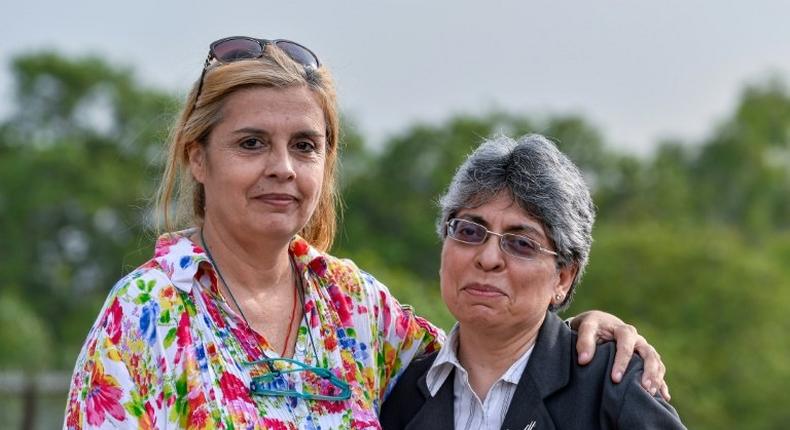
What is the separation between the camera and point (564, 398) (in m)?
4.16

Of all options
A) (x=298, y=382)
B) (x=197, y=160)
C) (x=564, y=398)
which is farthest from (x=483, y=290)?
(x=197, y=160)

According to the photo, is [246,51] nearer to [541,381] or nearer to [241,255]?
[241,255]

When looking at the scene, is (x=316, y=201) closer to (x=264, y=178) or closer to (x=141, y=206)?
(x=264, y=178)

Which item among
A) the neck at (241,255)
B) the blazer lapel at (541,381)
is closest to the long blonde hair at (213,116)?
the neck at (241,255)

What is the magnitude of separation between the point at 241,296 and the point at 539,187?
1.08 metres

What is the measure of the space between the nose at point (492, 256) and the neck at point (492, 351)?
230 millimetres

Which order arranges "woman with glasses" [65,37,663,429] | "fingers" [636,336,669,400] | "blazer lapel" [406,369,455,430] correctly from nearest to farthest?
"woman with glasses" [65,37,663,429] → "fingers" [636,336,669,400] → "blazer lapel" [406,369,455,430]

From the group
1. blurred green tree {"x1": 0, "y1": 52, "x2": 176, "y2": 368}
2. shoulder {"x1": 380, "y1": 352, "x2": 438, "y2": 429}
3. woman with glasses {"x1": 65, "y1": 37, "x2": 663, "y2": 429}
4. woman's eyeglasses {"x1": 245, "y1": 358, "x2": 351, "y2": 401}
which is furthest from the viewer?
blurred green tree {"x1": 0, "y1": 52, "x2": 176, "y2": 368}

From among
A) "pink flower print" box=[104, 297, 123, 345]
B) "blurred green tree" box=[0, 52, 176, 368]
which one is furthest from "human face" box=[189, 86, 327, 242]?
"blurred green tree" box=[0, 52, 176, 368]

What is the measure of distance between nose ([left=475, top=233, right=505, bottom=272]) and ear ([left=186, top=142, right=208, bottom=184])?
98cm

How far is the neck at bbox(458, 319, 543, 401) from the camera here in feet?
14.2

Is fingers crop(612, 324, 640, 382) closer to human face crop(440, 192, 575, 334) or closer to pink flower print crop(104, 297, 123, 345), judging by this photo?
human face crop(440, 192, 575, 334)

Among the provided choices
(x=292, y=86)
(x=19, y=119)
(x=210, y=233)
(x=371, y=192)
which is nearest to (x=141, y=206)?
(x=210, y=233)

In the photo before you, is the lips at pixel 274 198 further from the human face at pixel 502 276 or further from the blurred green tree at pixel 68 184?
the blurred green tree at pixel 68 184
